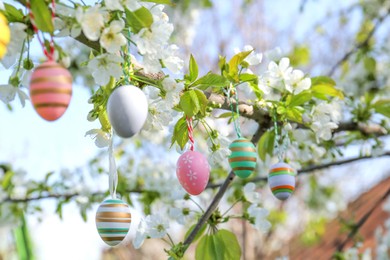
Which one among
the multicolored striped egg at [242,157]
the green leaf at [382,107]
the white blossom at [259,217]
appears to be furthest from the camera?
the green leaf at [382,107]

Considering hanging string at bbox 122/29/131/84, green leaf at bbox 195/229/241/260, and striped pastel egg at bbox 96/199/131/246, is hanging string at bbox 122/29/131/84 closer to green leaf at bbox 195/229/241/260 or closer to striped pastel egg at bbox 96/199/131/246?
striped pastel egg at bbox 96/199/131/246

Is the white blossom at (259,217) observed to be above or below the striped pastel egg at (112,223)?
above

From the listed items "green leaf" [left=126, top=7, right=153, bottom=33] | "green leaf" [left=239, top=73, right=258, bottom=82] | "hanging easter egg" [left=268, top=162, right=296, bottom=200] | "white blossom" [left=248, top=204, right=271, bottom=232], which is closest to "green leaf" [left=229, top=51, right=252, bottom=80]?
"green leaf" [left=239, top=73, right=258, bottom=82]

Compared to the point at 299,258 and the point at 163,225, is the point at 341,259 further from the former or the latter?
the point at 299,258

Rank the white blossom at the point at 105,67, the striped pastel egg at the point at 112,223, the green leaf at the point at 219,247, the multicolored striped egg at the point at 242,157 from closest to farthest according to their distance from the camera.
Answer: the white blossom at the point at 105,67 → the striped pastel egg at the point at 112,223 → the multicolored striped egg at the point at 242,157 → the green leaf at the point at 219,247

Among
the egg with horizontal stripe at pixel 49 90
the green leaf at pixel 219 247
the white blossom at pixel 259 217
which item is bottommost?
the green leaf at pixel 219 247

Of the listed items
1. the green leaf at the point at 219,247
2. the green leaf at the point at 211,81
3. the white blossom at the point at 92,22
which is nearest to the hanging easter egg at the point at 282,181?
the green leaf at the point at 219,247

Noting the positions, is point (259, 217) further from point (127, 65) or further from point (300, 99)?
point (127, 65)

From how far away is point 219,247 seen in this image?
54.5 inches

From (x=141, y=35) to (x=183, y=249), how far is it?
0.64m

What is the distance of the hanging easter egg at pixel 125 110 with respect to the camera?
0.84 meters

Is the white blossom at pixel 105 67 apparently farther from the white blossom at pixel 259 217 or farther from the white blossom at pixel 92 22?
the white blossom at pixel 259 217

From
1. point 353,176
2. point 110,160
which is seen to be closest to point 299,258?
point 353,176

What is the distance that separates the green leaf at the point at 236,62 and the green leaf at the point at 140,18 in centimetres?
36
